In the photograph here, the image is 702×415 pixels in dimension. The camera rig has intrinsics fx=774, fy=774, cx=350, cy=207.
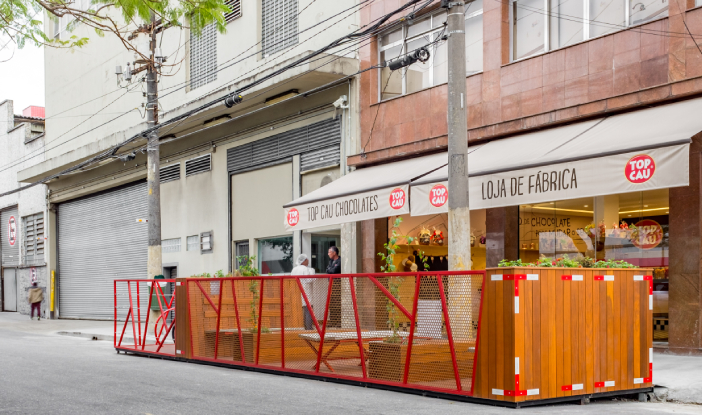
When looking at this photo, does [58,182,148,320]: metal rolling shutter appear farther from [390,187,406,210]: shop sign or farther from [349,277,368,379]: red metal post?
[349,277,368,379]: red metal post

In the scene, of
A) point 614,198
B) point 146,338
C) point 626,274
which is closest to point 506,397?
point 626,274

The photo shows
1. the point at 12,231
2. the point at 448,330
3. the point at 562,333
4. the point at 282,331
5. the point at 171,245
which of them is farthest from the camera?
the point at 12,231

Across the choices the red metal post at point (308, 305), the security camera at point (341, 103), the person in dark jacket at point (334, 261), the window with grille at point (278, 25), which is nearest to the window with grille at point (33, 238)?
the window with grille at point (278, 25)

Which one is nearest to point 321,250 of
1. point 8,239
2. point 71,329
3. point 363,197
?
point 363,197

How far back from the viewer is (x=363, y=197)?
14.9 metres

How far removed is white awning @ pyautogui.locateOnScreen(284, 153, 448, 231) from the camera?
14.2 meters

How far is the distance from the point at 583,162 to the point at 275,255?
38.0ft

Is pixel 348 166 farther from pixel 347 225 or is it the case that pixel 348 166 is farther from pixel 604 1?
Answer: pixel 604 1

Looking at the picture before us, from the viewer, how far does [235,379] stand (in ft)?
35.5

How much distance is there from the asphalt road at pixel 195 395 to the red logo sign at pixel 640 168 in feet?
10.1

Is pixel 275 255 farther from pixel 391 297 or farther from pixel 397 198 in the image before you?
pixel 391 297

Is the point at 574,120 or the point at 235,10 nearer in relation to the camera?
the point at 574,120

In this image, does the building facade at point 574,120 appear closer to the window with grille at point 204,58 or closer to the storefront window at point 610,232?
the storefront window at point 610,232

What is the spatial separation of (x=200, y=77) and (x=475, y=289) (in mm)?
17158
